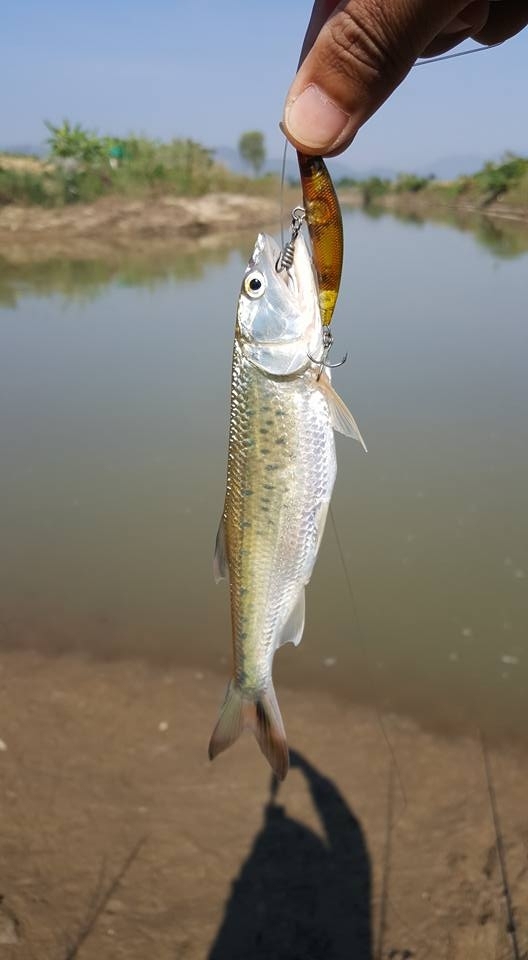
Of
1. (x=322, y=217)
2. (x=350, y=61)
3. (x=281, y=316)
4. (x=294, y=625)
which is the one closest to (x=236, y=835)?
(x=294, y=625)

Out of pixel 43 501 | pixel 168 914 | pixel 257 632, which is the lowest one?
pixel 168 914

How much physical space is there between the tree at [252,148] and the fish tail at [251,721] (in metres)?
111

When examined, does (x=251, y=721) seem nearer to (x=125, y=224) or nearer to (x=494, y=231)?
(x=125, y=224)

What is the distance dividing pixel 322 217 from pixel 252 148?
4494 inches

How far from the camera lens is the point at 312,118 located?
1646 millimetres

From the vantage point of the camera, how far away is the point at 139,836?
A: 12.2 ft

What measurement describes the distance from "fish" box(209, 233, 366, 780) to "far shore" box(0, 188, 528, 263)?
23.9 meters

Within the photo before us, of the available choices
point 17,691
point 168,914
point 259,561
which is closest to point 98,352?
point 17,691

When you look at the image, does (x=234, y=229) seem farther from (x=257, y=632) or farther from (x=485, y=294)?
(x=257, y=632)

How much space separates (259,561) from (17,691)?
321 centimetres

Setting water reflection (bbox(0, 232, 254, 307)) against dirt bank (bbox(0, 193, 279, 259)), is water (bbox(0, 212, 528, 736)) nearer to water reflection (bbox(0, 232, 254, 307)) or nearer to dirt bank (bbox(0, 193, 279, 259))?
water reflection (bbox(0, 232, 254, 307))

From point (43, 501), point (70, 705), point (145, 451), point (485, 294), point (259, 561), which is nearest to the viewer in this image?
point (259, 561)

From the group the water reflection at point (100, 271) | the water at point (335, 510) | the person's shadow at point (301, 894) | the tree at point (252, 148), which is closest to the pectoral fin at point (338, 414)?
the person's shadow at point (301, 894)

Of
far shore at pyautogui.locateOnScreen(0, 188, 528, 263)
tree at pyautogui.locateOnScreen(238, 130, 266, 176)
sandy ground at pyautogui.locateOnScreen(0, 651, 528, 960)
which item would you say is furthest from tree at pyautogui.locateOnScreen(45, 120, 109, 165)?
tree at pyautogui.locateOnScreen(238, 130, 266, 176)
